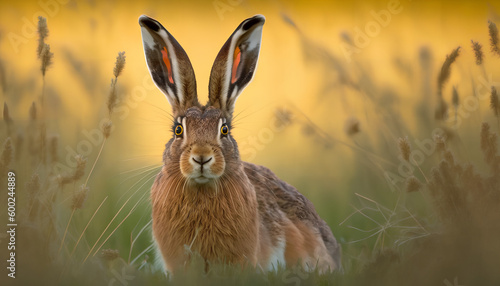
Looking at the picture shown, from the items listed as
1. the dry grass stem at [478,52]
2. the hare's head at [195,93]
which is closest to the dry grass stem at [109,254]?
the hare's head at [195,93]

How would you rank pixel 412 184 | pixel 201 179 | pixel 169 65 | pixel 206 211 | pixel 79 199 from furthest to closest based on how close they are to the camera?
pixel 169 65, pixel 206 211, pixel 412 184, pixel 201 179, pixel 79 199

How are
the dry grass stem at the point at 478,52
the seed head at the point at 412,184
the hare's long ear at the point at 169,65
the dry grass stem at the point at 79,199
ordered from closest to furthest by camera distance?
1. the dry grass stem at the point at 79,199
2. the seed head at the point at 412,184
3. the hare's long ear at the point at 169,65
4. the dry grass stem at the point at 478,52

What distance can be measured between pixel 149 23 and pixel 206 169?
3.75ft

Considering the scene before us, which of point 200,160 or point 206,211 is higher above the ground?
point 200,160

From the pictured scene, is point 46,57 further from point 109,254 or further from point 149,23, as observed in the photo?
point 109,254

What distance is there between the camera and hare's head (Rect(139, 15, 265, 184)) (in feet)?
14.0

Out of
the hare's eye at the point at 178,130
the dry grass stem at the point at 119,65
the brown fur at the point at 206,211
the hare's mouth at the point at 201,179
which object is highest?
the dry grass stem at the point at 119,65

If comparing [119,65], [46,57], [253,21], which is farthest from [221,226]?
[46,57]

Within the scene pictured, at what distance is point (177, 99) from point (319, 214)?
1.74 m

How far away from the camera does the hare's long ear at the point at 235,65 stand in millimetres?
4500

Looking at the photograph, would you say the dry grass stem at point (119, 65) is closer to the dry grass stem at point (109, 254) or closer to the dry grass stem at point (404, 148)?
the dry grass stem at point (109, 254)

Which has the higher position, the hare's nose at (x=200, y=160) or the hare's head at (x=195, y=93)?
the hare's head at (x=195, y=93)

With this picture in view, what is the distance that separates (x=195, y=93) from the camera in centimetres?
458

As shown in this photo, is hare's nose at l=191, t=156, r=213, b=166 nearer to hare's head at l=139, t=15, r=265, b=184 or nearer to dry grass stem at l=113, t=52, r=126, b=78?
hare's head at l=139, t=15, r=265, b=184
